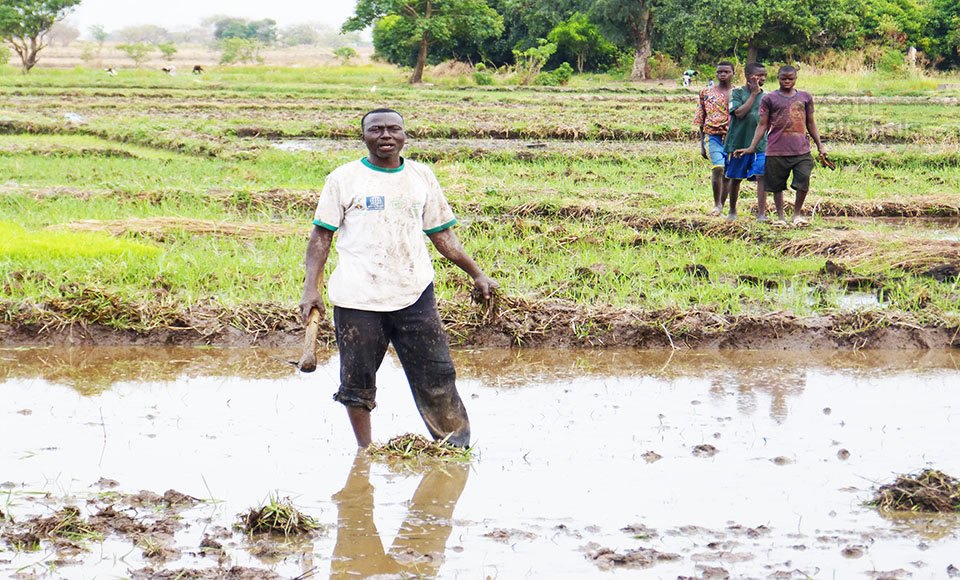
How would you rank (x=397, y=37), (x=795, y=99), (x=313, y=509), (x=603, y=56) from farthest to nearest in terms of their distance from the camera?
(x=603, y=56) < (x=397, y=37) < (x=795, y=99) < (x=313, y=509)

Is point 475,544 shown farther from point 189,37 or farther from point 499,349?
point 189,37

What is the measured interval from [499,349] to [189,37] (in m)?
171

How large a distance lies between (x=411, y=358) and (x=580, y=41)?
114 feet

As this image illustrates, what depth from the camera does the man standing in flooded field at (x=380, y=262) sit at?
4.07 m

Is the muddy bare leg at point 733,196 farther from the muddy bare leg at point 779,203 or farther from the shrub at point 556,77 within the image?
the shrub at point 556,77

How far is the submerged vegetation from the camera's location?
6434mm

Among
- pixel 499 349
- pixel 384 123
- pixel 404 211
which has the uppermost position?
pixel 384 123

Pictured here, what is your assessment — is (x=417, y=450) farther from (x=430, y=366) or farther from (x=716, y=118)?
(x=716, y=118)

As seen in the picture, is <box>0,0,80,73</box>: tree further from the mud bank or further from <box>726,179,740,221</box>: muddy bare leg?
the mud bank

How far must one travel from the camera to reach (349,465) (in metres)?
4.35

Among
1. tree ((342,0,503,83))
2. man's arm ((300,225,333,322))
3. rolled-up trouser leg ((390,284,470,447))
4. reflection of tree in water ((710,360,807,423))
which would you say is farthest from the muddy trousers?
tree ((342,0,503,83))

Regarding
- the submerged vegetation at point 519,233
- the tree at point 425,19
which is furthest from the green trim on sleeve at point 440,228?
the tree at point 425,19

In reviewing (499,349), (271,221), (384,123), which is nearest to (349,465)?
(384,123)

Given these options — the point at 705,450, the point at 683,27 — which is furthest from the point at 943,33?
the point at 705,450
